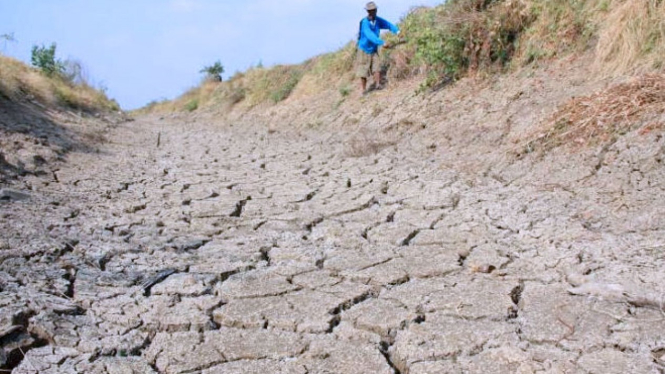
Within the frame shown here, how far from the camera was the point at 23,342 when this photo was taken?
2.23 m

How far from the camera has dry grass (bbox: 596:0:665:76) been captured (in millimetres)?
4664

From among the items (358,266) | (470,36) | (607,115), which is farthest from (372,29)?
(358,266)

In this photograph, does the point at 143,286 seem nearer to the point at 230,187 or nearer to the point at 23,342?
the point at 23,342

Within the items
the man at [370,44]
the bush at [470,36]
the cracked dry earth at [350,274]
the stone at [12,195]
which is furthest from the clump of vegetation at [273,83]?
the stone at [12,195]

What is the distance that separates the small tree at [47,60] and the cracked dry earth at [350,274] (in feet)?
33.3

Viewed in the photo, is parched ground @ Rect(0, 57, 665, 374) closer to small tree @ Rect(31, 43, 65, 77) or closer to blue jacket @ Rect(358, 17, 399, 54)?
blue jacket @ Rect(358, 17, 399, 54)

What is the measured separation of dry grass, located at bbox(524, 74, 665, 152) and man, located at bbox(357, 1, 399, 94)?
4257 mm

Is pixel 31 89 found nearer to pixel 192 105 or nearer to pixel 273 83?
pixel 273 83

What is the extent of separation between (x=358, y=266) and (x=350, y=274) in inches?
4.6

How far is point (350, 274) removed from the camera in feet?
9.83

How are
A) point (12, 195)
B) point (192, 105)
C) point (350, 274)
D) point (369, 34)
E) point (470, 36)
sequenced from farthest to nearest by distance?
point (192, 105) < point (369, 34) < point (470, 36) < point (12, 195) < point (350, 274)

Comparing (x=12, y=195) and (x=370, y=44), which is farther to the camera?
(x=370, y=44)

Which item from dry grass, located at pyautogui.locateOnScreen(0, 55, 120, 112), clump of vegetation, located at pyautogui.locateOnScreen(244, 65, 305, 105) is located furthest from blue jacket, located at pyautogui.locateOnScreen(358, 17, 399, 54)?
dry grass, located at pyautogui.locateOnScreen(0, 55, 120, 112)

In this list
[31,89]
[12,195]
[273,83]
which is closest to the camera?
[12,195]
